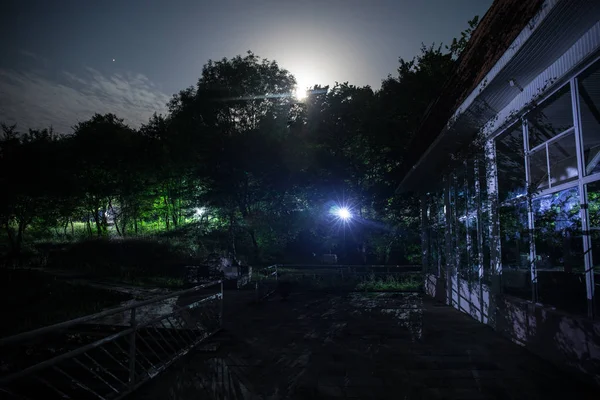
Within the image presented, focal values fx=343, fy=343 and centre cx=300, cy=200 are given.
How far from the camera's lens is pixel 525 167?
591 centimetres

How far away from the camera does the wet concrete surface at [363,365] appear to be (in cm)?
398

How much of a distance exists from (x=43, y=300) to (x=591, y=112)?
17.0 m

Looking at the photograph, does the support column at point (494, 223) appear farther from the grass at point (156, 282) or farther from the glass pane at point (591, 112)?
the grass at point (156, 282)

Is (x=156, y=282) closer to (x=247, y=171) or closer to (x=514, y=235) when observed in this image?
(x=247, y=171)

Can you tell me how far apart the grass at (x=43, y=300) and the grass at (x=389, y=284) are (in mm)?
9519

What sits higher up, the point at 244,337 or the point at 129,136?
the point at 129,136

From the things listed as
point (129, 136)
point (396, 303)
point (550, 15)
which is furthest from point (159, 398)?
point (129, 136)

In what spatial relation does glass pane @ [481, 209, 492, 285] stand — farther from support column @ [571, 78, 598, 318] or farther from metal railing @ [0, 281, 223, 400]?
metal railing @ [0, 281, 223, 400]

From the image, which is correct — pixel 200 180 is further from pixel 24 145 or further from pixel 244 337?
pixel 244 337

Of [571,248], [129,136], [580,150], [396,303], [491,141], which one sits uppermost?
[129,136]

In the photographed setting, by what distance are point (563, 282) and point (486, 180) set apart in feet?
17.6

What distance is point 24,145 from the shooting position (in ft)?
78.2

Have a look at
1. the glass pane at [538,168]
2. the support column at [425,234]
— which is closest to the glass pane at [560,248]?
the glass pane at [538,168]

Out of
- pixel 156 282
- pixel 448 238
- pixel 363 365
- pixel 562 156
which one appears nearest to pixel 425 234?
pixel 448 238
